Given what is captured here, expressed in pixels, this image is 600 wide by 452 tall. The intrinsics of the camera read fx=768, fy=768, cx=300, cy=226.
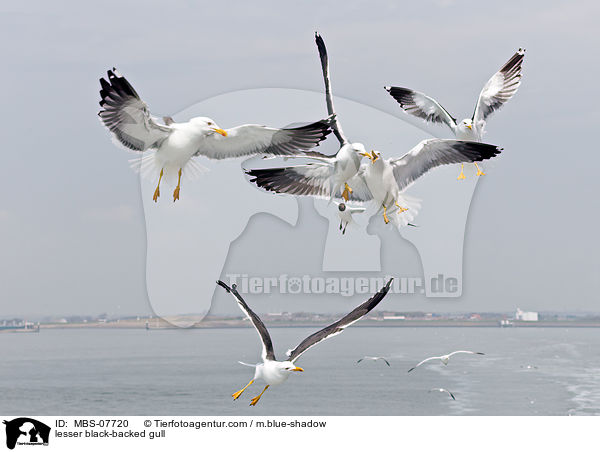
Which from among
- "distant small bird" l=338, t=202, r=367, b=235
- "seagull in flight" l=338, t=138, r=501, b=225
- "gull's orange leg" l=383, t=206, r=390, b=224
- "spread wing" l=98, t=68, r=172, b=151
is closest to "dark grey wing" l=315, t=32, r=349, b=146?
"seagull in flight" l=338, t=138, r=501, b=225

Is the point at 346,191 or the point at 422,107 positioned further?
the point at 422,107

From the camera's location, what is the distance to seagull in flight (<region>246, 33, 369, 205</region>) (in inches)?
315

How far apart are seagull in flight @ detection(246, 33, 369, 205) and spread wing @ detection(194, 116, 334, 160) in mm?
197

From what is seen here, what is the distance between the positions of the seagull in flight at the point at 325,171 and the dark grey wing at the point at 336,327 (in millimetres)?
1449

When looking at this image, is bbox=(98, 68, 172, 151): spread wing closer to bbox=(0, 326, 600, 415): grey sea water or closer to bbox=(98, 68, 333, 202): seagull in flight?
bbox=(98, 68, 333, 202): seagull in flight

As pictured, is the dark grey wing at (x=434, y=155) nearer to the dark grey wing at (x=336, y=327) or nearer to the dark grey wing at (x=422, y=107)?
the dark grey wing at (x=422, y=107)

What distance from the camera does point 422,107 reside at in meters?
10.6

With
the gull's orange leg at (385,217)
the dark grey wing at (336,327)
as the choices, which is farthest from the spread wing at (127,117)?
the gull's orange leg at (385,217)

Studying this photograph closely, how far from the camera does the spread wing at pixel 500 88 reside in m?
Answer: 10.2

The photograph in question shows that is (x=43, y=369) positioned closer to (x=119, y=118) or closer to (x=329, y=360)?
(x=329, y=360)
